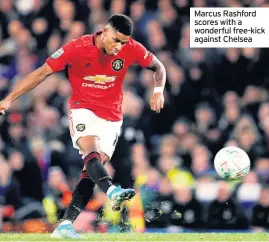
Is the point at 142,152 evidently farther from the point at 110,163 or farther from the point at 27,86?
the point at 27,86

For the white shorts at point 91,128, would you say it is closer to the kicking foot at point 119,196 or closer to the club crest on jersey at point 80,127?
the club crest on jersey at point 80,127

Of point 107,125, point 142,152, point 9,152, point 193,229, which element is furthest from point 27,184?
point 107,125

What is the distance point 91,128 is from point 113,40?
32.7 inches

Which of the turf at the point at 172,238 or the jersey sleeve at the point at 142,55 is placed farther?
the jersey sleeve at the point at 142,55

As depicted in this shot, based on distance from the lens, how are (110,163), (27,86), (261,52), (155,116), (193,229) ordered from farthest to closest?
(261,52), (155,116), (110,163), (193,229), (27,86)

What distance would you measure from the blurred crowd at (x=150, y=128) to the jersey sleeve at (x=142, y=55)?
2.13m

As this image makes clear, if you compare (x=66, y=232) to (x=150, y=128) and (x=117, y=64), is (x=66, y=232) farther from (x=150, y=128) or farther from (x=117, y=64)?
(x=150, y=128)

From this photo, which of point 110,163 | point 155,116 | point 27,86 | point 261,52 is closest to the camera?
point 27,86

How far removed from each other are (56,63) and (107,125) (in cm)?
75

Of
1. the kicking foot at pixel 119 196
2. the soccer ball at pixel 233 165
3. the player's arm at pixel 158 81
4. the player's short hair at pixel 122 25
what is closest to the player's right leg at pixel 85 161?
the kicking foot at pixel 119 196

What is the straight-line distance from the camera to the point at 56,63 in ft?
23.7

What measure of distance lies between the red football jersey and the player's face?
0.19 meters

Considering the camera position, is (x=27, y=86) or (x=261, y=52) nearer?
(x=27, y=86)

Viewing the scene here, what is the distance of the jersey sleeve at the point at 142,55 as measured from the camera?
7.60 meters
